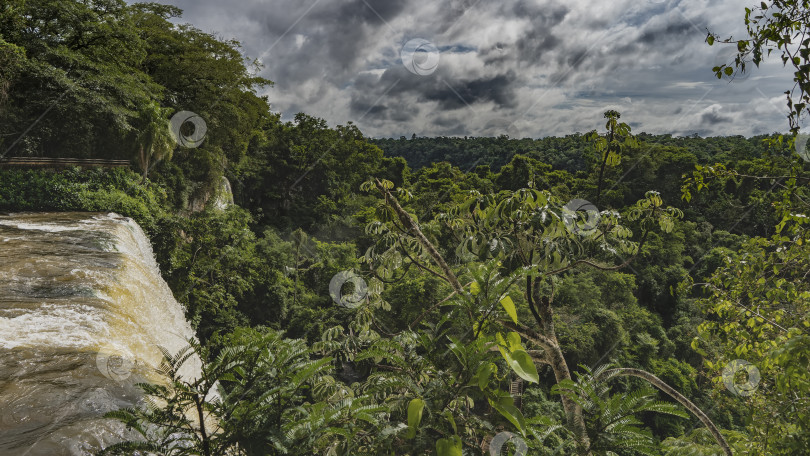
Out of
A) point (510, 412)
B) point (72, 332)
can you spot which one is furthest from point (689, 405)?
point (72, 332)

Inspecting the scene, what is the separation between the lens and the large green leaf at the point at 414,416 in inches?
54.0

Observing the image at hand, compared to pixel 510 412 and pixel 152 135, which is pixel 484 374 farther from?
pixel 152 135

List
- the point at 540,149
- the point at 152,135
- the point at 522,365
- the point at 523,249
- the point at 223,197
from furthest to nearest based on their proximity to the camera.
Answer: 1. the point at 540,149
2. the point at 223,197
3. the point at 152,135
4. the point at 523,249
5. the point at 522,365

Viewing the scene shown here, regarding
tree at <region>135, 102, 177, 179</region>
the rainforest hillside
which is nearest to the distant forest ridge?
the rainforest hillside


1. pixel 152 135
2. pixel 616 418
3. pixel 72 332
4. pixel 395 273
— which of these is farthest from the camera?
pixel 395 273

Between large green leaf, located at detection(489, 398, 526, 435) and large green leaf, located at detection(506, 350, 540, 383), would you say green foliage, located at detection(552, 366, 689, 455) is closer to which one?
large green leaf, located at detection(489, 398, 526, 435)

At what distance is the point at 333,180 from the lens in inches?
1313

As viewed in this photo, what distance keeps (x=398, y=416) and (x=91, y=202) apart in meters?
11.0

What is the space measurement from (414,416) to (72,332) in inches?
171

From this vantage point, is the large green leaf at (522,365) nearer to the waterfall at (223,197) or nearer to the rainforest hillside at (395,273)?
the rainforest hillside at (395,273)

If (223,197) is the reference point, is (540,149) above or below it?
above

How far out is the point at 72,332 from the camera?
13.6 feet

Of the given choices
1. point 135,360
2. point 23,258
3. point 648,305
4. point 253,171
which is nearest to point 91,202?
point 23,258

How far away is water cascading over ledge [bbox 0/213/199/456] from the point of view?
9.05 feet
